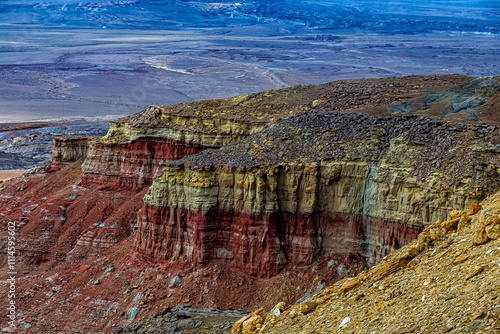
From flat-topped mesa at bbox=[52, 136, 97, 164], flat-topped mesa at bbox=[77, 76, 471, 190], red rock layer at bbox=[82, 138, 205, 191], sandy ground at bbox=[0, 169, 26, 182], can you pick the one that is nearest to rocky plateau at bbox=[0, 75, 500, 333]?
flat-topped mesa at bbox=[77, 76, 471, 190]

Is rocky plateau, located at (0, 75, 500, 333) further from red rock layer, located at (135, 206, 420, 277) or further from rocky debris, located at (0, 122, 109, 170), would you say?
rocky debris, located at (0, 122, 109, 170)

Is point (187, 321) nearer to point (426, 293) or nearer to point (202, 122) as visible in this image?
point (426, 293)

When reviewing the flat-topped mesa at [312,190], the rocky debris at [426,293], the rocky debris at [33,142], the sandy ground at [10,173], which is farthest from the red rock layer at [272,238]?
the rocky debris at [33,142]

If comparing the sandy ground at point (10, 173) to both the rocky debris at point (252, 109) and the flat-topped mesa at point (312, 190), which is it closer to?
the rocky debris at point (252, 109)

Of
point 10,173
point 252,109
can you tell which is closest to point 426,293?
point 252,109

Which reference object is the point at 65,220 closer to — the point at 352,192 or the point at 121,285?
the point at 121,285
